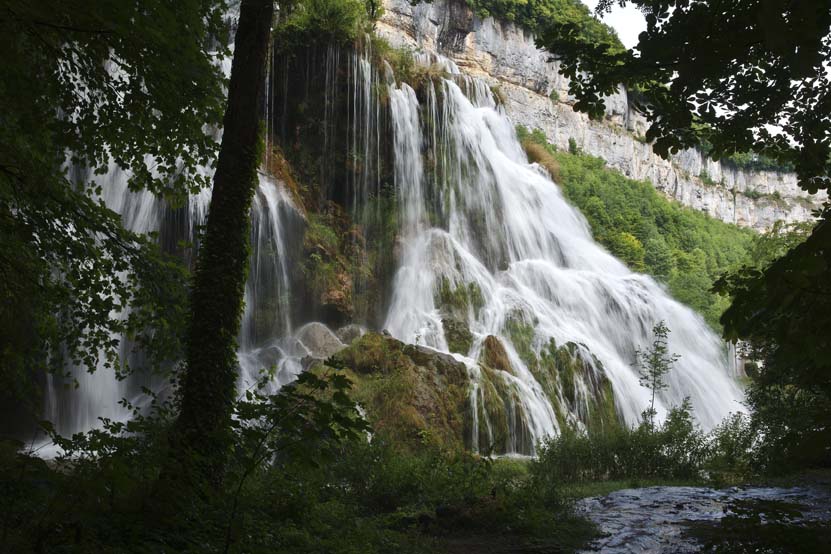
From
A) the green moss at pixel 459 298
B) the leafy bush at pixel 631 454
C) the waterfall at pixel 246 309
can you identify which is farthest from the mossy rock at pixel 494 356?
the waterfall at pixel 246 309

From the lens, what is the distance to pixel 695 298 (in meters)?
32.5

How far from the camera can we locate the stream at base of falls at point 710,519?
416cm

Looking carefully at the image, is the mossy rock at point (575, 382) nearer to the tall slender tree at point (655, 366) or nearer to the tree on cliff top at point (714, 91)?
the tall slender tree at point (655, 366)

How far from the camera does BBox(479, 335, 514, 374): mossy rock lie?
55.0 ft

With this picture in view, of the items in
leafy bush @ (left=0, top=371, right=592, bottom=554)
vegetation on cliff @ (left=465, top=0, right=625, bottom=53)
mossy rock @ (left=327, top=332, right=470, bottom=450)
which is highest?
vegetation on cliff @ (left=465, top=0, right=625, bottom=53)

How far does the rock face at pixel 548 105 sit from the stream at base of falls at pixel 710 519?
25.7m

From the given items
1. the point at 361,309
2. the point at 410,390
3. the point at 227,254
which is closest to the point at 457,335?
the point at 361,309

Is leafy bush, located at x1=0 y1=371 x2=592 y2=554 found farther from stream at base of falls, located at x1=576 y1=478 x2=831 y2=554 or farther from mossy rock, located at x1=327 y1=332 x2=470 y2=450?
mossy rock, located at x1=327 y1=332 x2=470 y2=450

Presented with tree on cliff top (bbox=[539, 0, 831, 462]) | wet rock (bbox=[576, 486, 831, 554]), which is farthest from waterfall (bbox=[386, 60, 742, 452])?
tree on cliff top (bbox=[539, 0, 831, 462])

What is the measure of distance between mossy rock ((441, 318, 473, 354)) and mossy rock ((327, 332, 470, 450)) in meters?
3.15

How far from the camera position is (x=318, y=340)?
17.4 metres

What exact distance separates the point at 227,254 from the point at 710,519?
21.8 ft

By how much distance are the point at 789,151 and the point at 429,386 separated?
9.51m

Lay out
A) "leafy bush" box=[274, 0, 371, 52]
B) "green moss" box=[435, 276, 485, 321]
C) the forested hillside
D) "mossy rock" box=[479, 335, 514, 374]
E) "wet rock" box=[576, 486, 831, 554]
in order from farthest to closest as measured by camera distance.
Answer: "leafy bush" box=[274, 0, 371, 52] → "green moss" box=[435, 276, 485, 321] → "mossy rock" box=[479, 335, 514, 374] → "wet rock" box=[576, 486, 831, 554] → the forested hillside
